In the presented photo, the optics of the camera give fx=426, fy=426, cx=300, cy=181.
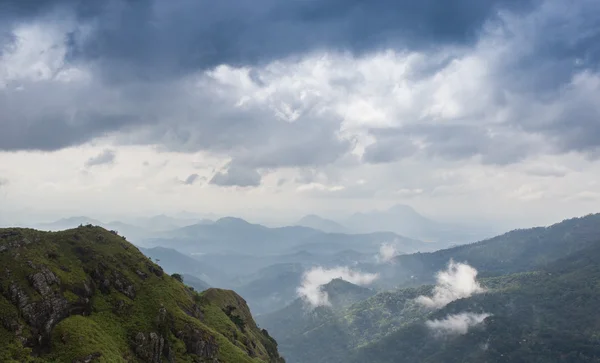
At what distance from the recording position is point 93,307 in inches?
3526

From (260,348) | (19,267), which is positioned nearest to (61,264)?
(19,267)

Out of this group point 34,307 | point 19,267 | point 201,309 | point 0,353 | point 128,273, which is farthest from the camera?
point 201,309

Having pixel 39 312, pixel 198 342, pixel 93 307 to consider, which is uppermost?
pixel 39 312

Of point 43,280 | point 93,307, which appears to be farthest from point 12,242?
point 93,307

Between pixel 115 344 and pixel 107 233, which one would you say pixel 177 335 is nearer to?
pixel 115 344

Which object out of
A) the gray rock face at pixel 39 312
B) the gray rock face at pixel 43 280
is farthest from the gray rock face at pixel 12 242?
the gray rock face at pixel 39 312

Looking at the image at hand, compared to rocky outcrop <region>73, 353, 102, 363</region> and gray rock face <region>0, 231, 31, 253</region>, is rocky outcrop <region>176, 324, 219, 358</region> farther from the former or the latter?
gray rock face <region>0, 231, 31, 253</region>

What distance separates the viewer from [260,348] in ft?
477

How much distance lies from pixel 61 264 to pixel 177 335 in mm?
29952

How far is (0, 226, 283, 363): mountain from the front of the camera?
73.9 meters

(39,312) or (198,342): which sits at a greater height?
(39,312)

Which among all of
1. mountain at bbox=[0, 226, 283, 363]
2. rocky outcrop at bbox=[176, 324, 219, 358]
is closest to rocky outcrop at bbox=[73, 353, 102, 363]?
mountain at bbox=[0, 226, 283, 363]

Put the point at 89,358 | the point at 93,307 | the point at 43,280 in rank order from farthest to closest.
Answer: the point at 93,307 < the point at 43,280 < the point at 89,358

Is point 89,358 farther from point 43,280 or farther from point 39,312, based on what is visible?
point 43,280
